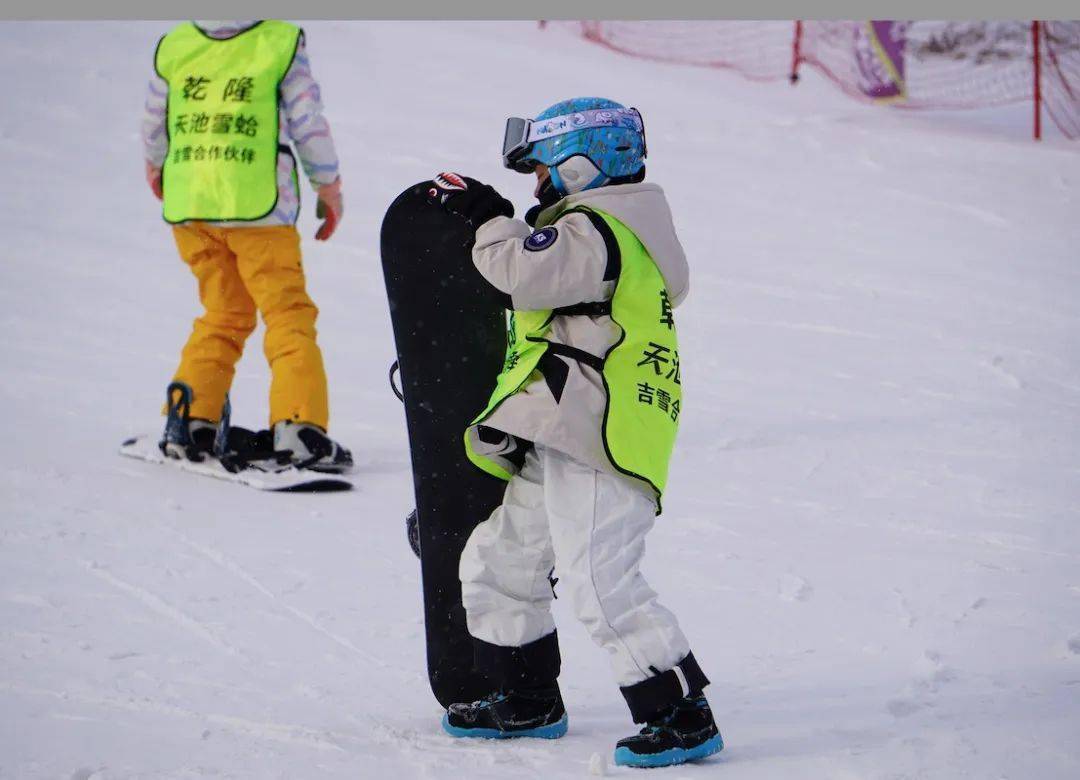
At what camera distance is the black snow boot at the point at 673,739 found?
105 inches

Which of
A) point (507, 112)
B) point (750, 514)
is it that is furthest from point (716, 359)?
point (507, 112)

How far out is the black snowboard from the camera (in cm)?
309

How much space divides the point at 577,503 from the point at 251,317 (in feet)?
9.97

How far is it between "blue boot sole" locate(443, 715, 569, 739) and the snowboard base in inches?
87.0

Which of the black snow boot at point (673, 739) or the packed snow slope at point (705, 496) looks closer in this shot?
the black snow boot at point (673, 739)

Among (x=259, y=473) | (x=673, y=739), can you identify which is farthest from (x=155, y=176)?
(x=673, y=739)

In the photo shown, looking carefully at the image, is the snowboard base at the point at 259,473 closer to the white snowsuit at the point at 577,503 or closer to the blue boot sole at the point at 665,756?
the white snowsuit at the point at 577,503

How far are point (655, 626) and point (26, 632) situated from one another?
Result: 1780 mm

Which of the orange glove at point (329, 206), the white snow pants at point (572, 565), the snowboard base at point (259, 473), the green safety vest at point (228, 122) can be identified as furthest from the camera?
the orange glove at point (329, 206)

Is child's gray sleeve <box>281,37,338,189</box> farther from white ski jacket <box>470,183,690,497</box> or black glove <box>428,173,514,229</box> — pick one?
white ski jacket <box>470,183,690,497</box>

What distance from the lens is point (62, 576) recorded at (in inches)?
156

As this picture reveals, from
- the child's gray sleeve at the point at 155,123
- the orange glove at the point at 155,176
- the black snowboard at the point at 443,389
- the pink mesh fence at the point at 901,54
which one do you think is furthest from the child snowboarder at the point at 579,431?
the pink mesh fence at the point at 901,54

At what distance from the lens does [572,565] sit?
2.69 m

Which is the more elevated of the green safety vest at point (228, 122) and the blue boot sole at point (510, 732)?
the green safety vest at point (228, 122)
